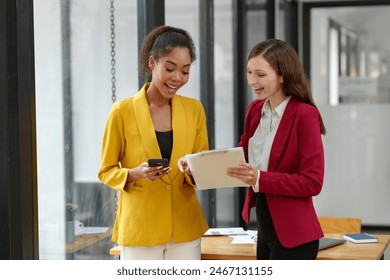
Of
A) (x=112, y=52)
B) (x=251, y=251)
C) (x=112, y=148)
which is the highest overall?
(x=112, y=52)

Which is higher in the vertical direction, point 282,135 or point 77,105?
point 77,105

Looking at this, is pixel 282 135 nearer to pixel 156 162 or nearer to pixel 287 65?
pixel 287 65

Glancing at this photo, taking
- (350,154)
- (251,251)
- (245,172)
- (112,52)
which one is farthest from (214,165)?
(350,154)

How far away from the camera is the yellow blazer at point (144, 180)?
216 centimetres

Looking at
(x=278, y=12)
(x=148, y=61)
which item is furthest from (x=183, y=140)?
(x=278, y=12)

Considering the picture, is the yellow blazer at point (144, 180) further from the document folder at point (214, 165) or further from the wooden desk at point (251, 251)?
the wooden desk at point (251, 251)

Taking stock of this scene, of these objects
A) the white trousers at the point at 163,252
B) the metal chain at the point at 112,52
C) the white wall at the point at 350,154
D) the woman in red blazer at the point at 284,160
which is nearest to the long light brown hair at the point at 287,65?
the woman in red blazer at the point at 284,160

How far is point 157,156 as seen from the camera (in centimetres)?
216

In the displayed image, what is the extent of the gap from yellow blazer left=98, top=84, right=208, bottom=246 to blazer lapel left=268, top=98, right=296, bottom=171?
0.28 m

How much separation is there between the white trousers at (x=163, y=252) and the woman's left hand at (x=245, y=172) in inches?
12.0

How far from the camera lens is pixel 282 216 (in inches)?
84.1

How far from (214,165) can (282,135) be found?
24 centimetres
